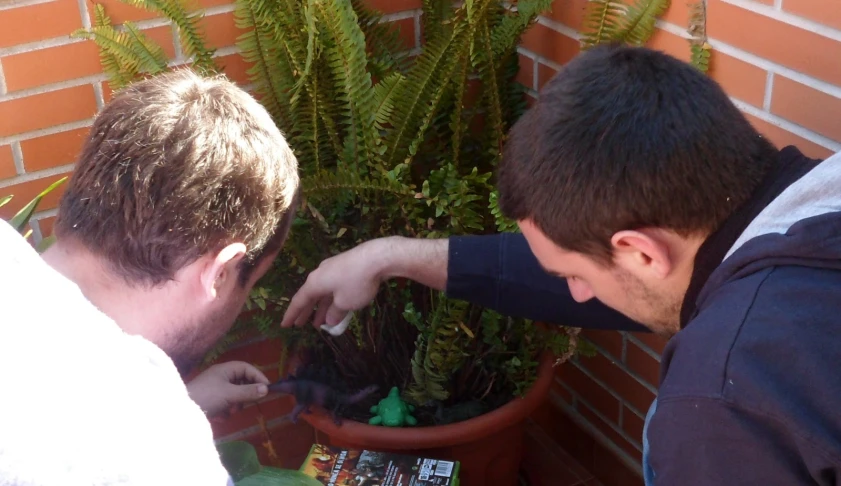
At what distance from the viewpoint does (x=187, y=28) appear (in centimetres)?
203

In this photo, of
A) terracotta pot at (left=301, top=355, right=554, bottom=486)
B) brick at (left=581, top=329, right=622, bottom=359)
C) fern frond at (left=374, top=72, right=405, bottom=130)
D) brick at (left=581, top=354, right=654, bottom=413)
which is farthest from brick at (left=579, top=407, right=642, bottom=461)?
fern frond at (left=374, top=72, right=405, bottom=130)

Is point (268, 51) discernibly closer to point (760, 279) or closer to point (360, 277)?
point (360, 277)

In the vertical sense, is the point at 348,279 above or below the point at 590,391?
above

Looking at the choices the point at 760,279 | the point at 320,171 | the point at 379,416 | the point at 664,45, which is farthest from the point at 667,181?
the point at 379,416

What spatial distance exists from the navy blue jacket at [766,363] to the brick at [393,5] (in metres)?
1.36

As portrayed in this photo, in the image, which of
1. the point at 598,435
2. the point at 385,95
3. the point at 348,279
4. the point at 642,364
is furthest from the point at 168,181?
the point at 598,435

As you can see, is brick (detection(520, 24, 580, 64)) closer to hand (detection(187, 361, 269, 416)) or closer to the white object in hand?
the white object in hand

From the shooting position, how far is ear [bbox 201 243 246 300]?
146cm

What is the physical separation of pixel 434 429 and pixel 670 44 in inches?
42.3

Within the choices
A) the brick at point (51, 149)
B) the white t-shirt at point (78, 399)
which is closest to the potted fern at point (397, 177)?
the brick at point (51, 149)

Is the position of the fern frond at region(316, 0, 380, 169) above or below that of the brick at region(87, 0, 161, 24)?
below

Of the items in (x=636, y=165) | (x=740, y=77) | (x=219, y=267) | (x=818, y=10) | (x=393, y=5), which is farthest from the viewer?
(x=393, y=5)

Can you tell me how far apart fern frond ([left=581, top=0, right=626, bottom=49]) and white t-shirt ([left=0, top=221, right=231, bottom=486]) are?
1319mm

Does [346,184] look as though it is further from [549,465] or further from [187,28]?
[549,465]
